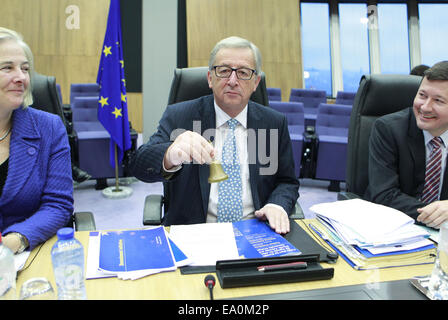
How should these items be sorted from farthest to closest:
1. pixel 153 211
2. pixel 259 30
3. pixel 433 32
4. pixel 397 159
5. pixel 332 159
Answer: pixel 433 32
pixel 259 30
pixel 332 159
pixel 397 159
pixel 153 211

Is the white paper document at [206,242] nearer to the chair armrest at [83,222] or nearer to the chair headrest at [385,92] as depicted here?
the chair armrest at [83,222]

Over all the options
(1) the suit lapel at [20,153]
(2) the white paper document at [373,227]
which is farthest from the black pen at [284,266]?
(1) the suit lapel at [20,153]

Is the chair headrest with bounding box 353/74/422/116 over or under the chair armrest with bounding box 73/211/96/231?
over

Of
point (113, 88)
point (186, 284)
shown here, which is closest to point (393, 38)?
point (113, 88)

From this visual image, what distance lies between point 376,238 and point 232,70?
861 mm

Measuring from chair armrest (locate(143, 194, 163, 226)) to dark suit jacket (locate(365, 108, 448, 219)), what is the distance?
1.00 metres

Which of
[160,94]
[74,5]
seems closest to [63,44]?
[74,5]

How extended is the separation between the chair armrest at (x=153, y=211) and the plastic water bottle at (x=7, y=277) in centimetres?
61

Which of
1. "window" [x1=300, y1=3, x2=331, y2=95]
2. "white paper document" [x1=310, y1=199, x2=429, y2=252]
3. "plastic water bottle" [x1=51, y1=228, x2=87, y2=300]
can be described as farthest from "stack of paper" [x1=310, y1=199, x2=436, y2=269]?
"window" [x1=300, y1=3, x2=331, y2=95]

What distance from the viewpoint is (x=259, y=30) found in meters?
8.14

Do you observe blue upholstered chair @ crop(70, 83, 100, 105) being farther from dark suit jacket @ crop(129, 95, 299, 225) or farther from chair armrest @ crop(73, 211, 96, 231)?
chair armrest @ crop(73, 211, 96, 231)

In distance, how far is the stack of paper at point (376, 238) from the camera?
1.11 m

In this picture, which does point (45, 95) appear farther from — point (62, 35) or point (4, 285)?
point (62, 35)

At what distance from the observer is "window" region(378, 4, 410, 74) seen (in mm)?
8633
